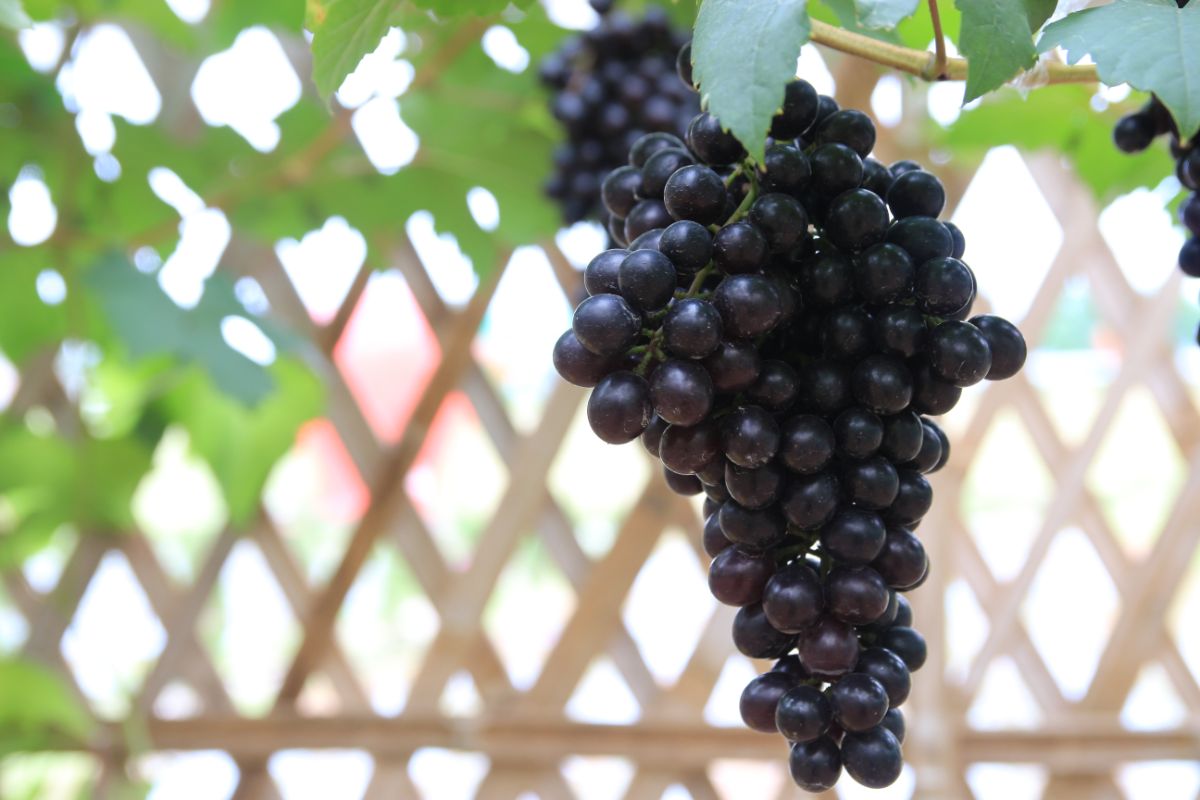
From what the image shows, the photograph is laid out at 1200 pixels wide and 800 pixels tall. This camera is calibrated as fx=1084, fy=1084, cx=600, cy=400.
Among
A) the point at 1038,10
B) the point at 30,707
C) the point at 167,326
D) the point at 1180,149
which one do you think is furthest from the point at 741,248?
the point at 30,707

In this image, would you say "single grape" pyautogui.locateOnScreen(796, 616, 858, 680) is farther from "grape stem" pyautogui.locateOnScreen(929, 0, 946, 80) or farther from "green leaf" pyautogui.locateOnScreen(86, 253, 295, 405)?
"green leaf" pyautogui.locateOnScreen(86, 253, 295, 405)

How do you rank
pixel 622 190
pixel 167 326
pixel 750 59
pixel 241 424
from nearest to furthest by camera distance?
pixel 750 59
pixel 622 190
pixel 167 326
pixel 241 424

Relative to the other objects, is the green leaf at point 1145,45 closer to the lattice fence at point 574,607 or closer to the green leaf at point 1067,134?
the green leaf at point 1067,134

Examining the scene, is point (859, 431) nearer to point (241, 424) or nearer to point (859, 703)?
point (859, 703)

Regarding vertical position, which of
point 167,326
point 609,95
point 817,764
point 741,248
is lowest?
point 817,764

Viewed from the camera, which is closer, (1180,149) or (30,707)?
(1180,149)

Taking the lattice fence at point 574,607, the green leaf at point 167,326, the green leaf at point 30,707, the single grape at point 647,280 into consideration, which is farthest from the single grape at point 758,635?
the green leaf at point 30,707

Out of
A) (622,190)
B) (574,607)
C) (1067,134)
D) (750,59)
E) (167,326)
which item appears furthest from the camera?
(574,607)
